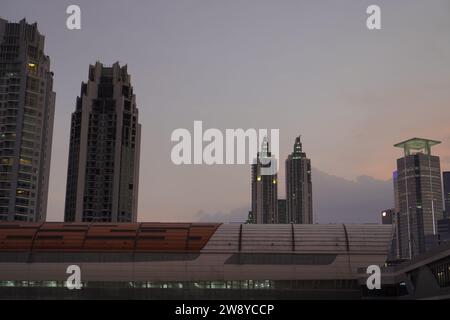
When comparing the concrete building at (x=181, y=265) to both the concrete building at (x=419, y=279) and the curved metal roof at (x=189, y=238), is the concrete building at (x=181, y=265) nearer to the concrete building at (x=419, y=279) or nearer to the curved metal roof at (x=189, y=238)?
the curved metal roof at (x=189, y=238)

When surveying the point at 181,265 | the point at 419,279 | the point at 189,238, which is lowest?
the point at 419,279

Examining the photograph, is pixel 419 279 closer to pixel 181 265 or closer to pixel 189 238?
pixel 181 265

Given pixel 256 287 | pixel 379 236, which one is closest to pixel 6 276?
pixel 256 287

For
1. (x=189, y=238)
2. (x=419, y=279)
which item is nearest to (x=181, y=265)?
(x=189, y=238)

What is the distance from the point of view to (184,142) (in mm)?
57125

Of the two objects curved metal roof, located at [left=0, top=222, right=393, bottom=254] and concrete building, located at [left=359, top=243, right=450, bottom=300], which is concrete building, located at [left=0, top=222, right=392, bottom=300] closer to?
curved metal roof, located at [left=0, top=222, right=393, bottom=254]

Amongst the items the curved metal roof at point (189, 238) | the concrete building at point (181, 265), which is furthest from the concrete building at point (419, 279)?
the curved metal roof at point (189, 238)

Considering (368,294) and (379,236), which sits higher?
(379,236)

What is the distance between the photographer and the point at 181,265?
98.1m

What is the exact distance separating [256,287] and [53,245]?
35509 millimetres

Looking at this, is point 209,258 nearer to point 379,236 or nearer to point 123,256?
point 123,256

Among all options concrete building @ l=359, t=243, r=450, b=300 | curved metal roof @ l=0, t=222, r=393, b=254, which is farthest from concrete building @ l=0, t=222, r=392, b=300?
concrete building @ l=359, t=243, r=450, b=300

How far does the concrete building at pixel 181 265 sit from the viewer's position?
96938mm
